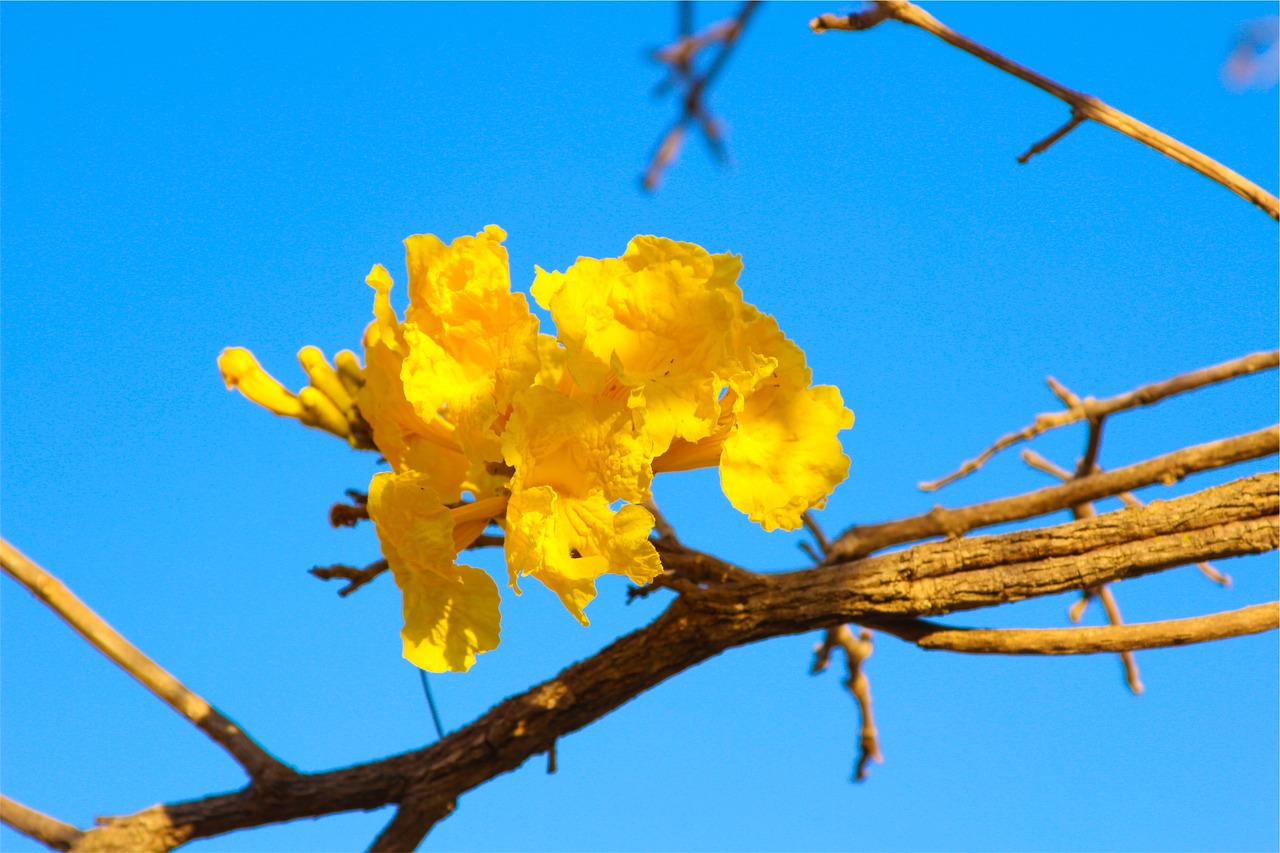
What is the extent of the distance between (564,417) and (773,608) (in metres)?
0.73

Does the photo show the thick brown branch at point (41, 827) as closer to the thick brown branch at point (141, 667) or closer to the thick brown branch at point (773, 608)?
the thick brown branch at point (773, 608)

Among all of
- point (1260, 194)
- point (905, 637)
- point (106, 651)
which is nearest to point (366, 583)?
point (106, 651)

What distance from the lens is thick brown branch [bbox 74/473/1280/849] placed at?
2.05 metres

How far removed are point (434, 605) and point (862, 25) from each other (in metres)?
1.36

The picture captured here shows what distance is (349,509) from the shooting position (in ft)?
6.86

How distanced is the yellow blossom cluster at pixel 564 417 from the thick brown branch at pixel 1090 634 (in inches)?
21.5

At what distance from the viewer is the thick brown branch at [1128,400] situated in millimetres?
2986

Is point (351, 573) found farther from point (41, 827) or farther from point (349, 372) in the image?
point (41, 827)

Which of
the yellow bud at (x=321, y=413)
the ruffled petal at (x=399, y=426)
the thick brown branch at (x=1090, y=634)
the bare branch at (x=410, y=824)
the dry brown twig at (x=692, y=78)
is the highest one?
the dry brown twig at (x=692, y=78)

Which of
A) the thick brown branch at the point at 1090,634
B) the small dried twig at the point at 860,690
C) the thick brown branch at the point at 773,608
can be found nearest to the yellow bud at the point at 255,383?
the thick brown branch at the point at 773,608

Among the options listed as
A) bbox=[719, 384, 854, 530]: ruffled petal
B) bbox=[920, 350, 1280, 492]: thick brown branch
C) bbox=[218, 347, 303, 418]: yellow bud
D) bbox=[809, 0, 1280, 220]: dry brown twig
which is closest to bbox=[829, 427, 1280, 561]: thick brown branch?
bbox=[920, 350, 1280, 492]: thick brown branch

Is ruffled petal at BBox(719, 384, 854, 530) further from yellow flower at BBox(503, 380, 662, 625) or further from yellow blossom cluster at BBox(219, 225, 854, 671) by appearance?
yellow flower at BBox(503, 380, 662, 625)

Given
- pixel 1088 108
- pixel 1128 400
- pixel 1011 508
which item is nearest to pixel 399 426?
pixel 1088 108

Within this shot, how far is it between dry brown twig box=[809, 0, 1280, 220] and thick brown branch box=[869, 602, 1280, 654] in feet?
2.67
